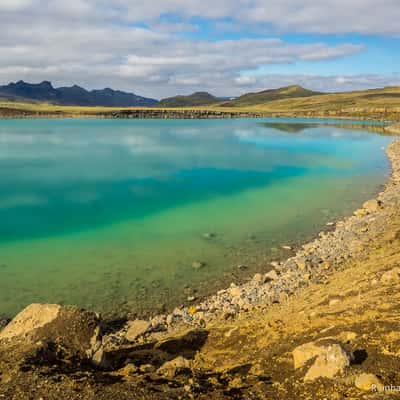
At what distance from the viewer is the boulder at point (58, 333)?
7544mm

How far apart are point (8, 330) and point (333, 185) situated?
2949 centimetres

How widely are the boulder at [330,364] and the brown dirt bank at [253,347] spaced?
→ 32 millimetres

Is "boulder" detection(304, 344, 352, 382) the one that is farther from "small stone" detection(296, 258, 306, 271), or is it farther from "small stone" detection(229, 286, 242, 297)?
"small stone" detection(296, 258, 306, 271)

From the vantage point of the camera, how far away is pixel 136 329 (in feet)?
36.1

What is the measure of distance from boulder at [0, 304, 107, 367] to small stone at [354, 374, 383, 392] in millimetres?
4962

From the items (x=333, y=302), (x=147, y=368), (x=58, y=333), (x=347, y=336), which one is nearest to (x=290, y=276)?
(x=333, y=302)

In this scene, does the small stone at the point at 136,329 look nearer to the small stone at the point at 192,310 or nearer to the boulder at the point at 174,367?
the small stone at the point at 192,310

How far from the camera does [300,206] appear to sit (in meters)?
25.5

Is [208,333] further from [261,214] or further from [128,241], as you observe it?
[261,214]

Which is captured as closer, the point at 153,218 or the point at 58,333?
the point at 58,333

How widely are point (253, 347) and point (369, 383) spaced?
2.85 metres

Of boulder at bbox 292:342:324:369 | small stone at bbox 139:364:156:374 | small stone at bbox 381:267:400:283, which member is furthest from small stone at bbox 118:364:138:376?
small stone at bbox 381:267:400:283

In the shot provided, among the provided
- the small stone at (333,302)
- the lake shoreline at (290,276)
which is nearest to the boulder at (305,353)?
the small stone at (333,302)

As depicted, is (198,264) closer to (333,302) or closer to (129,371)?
(333,302)
